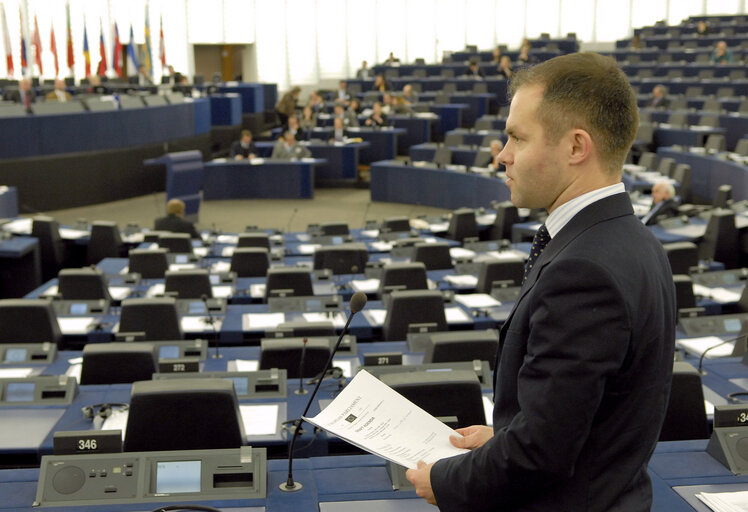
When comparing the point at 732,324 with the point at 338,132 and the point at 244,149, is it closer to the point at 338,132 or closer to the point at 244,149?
the point at 244,149

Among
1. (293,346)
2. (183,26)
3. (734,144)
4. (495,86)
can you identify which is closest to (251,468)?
(293,346)

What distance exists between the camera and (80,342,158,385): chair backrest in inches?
178

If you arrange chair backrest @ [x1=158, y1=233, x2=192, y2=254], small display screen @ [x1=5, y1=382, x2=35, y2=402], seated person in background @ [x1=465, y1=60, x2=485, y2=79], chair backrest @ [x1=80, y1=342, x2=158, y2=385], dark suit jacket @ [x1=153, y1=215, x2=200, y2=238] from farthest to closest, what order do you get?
seated person in background @ [x1=465, y1=60, x2=485, y2=79] → dark suit jacket @ [x1=153, y1=215, x2=200, y2=238] → chair backrest @ [x1=158, y1=233, x2=192, y2=254] → chair backrest @ [x1=80, y1=342, x2=158, y2=385] → small display screen @ [x1=5, y1=382, x2=35, y2=402]

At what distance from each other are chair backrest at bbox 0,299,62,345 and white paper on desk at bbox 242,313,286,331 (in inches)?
51.1

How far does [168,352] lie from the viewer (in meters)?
5.25

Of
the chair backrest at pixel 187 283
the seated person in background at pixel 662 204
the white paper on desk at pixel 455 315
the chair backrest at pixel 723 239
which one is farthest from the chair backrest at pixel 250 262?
the chair backrest at pixel 723 239

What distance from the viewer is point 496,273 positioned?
7.25 metres

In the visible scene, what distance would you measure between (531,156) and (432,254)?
6702 mm

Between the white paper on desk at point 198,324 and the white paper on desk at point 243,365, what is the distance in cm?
106

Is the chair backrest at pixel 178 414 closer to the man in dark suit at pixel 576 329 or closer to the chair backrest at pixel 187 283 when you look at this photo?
the man in dark suit at pixel 576 329

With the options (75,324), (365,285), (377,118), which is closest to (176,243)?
(365,285)

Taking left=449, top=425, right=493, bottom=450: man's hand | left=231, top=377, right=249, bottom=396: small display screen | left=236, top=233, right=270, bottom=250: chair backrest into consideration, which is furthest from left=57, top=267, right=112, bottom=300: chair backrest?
left=449, top=425, right=493, bottom=450: man's hand

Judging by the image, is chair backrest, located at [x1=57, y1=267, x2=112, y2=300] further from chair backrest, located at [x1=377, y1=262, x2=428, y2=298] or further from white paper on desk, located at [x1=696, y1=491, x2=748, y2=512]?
white paper on desk, located at [x1=696, y1=491, x2=748, y2=512]

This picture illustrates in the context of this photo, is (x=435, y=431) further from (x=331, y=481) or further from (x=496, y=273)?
(x=496, y=273)
